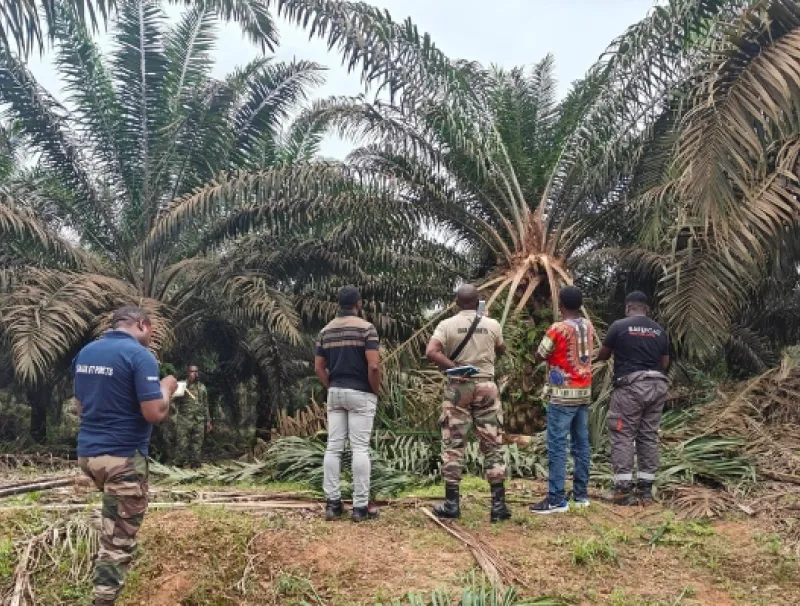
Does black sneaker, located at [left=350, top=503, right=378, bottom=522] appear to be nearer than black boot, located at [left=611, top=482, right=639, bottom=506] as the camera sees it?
Yes

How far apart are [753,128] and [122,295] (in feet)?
25.8

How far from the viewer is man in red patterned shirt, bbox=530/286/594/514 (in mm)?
5816

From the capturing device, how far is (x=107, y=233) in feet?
38.9

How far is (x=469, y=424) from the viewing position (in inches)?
224

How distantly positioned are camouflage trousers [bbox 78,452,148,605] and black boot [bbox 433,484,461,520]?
2.23 metres

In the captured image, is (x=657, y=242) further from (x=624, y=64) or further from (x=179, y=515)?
(x=179, y=515)

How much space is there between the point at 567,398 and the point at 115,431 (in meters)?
3.19

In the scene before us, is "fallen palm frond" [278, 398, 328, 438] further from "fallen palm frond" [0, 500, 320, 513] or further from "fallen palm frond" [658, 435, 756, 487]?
"fallen palm frond" [658, 435, 756, 487]

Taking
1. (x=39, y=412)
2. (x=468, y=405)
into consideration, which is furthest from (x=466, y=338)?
(x=39, y=412)

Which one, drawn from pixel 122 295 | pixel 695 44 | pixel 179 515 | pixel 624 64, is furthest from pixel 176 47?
pixel 179 515

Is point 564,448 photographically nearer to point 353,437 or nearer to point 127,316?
point 353,437

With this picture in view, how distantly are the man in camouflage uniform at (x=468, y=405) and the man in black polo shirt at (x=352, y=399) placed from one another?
0.48 m

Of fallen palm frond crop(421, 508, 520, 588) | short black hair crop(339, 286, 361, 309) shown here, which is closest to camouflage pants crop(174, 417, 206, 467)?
short black hair crop(339, 286, 361, 309)

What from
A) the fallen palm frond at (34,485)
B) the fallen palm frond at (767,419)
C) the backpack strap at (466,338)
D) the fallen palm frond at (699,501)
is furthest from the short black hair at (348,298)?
the fallen palm frond at (767,419)
